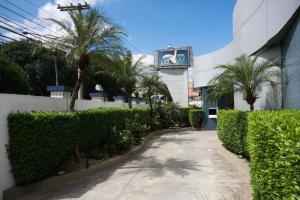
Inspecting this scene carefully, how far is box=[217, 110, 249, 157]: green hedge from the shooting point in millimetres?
10523

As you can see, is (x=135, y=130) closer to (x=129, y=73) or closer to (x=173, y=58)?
(x=129, y=73)

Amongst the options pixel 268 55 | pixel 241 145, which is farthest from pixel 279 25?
pixel 241 145

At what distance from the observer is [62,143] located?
890 cm

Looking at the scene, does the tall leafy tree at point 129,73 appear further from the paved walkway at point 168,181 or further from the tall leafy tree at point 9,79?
the paved walkway at point 168,181

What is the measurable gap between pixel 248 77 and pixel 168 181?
5343 mm

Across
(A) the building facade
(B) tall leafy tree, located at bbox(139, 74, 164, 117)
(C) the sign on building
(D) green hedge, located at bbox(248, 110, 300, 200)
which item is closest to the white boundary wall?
(D) green hedge, located at bbox(248, 110, 300, 200)

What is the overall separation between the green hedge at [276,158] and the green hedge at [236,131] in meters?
5.10

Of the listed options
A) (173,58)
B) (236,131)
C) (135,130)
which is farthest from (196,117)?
(173,58)

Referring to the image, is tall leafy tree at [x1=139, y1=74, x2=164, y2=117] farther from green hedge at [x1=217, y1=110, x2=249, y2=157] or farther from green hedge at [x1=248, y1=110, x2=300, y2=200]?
green hedge at [x1=248, y1=110, x2=300, y2=200]

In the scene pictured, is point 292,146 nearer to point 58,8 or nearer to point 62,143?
point 62,143

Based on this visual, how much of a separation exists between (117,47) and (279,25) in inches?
207

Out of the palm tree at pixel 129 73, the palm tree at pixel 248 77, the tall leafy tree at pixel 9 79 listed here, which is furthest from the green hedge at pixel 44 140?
the tall leafy tree at pixel 9 79

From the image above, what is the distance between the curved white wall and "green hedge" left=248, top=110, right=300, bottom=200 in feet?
16.3

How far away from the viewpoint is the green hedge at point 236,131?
10.5 metres
